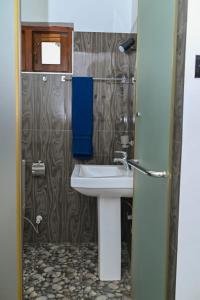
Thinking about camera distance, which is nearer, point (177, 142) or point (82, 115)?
point (177, 142)

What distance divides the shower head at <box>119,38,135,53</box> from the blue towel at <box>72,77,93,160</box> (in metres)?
0.38

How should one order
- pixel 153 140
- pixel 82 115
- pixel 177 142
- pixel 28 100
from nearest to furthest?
1. pixel 177 142
2. pixel 153 140
3. pixel 82 115
4. pixel 28 100

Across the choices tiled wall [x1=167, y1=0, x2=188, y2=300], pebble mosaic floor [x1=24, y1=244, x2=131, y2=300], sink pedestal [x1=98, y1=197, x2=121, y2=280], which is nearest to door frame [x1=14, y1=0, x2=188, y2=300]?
tiled wall [x1=167, y1=0, x2=188, y2=300]

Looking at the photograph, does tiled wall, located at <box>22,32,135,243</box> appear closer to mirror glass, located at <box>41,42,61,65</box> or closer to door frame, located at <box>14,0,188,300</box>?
mirror glass, located at <box>41,42,61,65</box>

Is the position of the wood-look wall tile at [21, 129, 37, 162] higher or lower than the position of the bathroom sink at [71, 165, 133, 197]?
higher

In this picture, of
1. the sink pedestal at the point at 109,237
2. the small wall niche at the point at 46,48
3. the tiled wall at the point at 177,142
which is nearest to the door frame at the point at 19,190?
the tiled wall at the point at 177,142

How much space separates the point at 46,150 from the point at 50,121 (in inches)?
10.9

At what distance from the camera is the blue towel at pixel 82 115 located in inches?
110

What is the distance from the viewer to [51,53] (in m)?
2.99

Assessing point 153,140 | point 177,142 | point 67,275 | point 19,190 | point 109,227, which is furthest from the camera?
point 67,275

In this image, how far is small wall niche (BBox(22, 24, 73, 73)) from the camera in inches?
115

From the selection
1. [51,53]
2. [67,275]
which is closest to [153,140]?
[67,275]

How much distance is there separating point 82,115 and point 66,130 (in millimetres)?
237

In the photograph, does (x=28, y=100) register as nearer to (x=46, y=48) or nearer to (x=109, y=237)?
(x=46, y=48)
